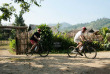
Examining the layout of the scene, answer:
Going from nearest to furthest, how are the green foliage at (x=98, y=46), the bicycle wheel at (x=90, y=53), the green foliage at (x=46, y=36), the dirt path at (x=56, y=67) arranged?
the dirt path at (x=56, y=67) < the bicycle wheel at (x=90, y=53) < the green foliage at (x=46, y=36) < the green foliage at (x=98, y=46)

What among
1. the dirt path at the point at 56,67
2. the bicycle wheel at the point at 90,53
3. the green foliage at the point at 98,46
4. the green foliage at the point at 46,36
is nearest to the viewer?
Result: the dirt path at the point at 56,67

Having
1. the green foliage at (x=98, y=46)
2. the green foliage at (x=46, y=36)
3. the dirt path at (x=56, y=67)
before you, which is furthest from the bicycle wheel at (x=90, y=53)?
the green foliage at (x=98, y=46)

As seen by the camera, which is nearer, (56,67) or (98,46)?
(56,67)

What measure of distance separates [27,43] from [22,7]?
5.96 m

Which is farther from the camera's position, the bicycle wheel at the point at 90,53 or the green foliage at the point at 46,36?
the green foliage at the point at 46,36

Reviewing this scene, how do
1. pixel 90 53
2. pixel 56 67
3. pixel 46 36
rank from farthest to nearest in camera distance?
pixel 46 36 → pixel 90 53 → pixel 56 67

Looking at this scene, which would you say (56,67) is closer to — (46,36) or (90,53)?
(90,53)

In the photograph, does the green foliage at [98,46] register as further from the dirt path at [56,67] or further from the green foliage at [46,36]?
the dirt path at [56,67]

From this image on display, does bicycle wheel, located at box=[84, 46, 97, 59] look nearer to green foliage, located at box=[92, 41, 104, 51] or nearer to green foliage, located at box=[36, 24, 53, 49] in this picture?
green foliage, located at box=[36, 24, 53, 49]

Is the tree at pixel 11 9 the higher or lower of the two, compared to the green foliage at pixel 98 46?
higher

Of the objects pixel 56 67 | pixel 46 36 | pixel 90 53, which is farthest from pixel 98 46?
pixel 56 67

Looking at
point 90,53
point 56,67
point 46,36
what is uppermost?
point 46,36

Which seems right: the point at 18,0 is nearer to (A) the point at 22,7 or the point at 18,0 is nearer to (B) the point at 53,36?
(A) the point at 22,7

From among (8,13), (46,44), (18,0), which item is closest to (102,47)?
(46,44)
